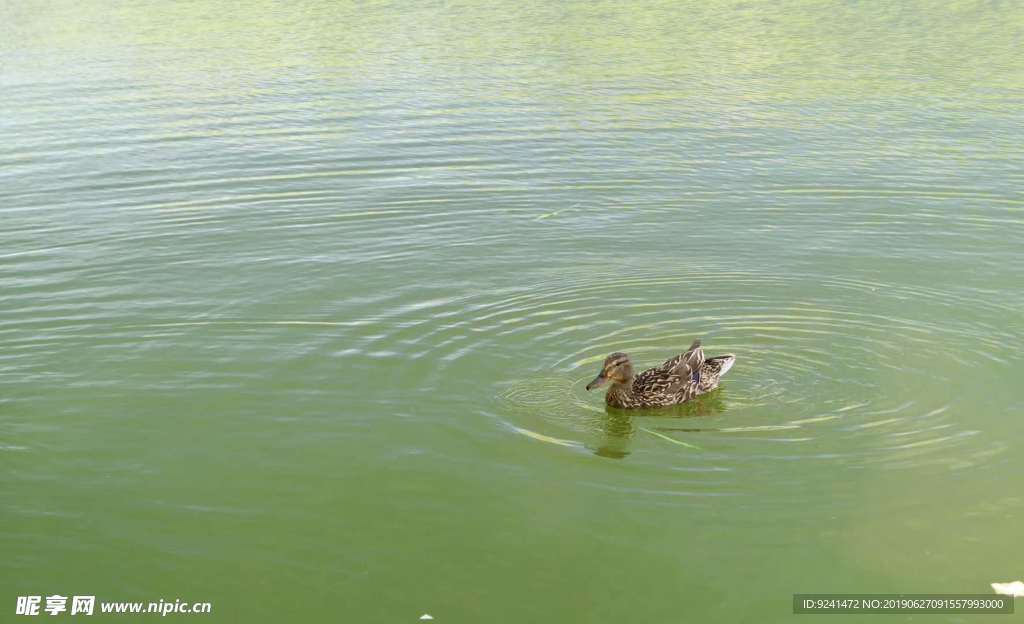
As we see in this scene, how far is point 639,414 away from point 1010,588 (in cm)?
342

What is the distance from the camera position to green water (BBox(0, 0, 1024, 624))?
8305 millimetres

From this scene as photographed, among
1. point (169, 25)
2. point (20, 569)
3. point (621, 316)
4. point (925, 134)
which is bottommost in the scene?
point (20, 569)

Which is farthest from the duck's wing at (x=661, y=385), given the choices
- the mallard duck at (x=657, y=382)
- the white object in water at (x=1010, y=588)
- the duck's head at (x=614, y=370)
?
the white object in water at (x=1010, y=588)

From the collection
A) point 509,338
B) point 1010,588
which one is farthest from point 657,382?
point 1010,588

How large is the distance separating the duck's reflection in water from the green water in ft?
0.15

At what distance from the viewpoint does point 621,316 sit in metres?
12.5

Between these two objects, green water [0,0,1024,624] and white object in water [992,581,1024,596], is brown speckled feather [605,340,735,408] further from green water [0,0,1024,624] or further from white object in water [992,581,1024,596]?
white object in water [992,581,1024,596]

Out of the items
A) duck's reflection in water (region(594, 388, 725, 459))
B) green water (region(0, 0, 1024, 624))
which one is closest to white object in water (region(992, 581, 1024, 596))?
green water (region(0, 0, 1024, 624))

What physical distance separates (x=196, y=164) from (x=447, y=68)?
771cm

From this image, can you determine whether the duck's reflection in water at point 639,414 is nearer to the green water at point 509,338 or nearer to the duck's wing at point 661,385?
the green water at point 509,338

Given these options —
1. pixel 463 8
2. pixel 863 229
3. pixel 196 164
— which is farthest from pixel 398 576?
pixel 463 8

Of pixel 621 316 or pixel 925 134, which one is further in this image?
pixel 925 134

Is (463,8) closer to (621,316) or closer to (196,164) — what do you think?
(196,164)

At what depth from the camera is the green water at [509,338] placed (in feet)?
27.2
